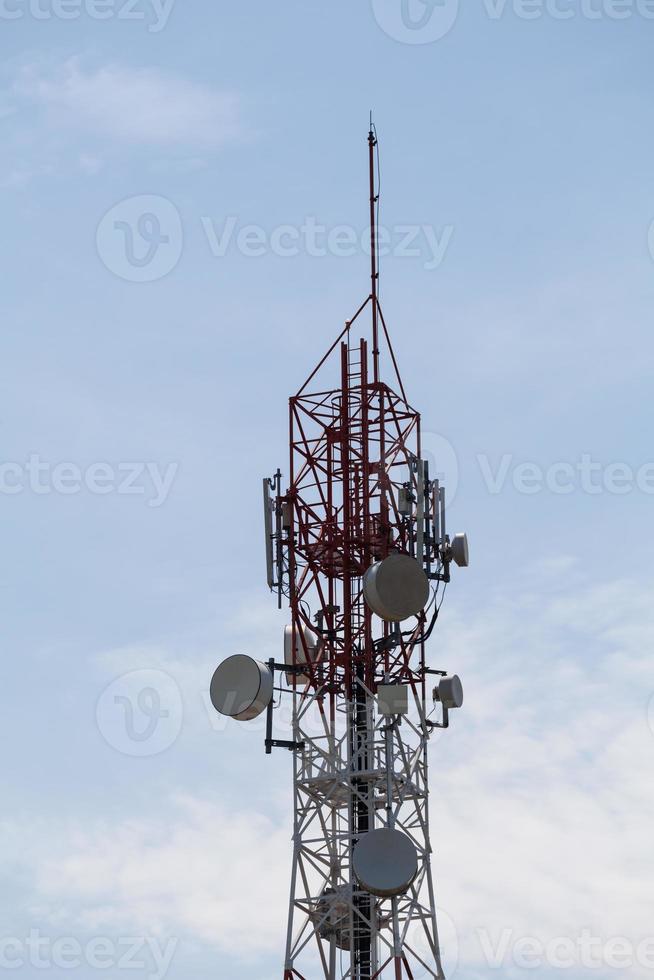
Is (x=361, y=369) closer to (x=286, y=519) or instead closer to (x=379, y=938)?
(x=286, y=519)

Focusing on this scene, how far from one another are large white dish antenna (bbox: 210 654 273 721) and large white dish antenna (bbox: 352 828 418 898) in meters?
4.46

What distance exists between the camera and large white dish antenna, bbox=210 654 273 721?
4947cm

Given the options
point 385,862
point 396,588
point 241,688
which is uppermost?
point 396,588

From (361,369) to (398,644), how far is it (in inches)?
304

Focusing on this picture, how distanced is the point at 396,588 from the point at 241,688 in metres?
4.73

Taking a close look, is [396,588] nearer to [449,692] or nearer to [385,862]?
[449,692]

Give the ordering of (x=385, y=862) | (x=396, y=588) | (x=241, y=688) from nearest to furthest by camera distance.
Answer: (x=385, y=862) < (x=396, y=588) < (x=241, y=688)

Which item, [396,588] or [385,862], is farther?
[396,588]

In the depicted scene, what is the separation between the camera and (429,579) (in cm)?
5138

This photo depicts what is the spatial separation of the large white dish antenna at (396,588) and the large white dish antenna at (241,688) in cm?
338

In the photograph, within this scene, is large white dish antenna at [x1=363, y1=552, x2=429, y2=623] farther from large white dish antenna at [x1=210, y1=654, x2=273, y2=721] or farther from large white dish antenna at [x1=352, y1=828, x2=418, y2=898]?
large white dish antenna at [x1=352, y1=828, x2=418, y2=898]

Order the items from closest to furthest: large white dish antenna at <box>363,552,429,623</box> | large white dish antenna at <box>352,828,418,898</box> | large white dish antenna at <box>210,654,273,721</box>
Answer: large white dish antenna at <box>352,828,418,898</box>, large white dish antenna at <box>363,552,429,623</box>, large white dish antenna at <box>210,654,273,721</box>

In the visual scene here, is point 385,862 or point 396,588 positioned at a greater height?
point 396,588

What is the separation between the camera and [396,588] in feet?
161
